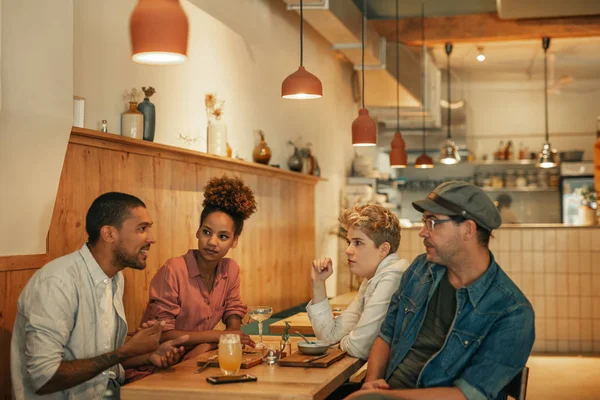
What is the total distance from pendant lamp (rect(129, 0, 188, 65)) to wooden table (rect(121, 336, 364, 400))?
1.14 meters

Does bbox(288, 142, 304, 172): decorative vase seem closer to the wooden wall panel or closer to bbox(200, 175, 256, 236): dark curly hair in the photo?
the wooden wall panel

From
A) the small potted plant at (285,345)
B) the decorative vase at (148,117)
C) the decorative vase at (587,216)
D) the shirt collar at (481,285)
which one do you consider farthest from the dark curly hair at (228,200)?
the decorative vase at (587,216)

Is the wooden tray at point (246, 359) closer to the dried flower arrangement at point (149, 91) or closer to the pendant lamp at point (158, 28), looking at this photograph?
the pendant lamp at point (158, 28)

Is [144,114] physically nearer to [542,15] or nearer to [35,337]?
[35,337]

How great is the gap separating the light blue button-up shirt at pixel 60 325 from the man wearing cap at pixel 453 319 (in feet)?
3.41

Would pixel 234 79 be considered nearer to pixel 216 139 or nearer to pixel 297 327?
pixel 216 139

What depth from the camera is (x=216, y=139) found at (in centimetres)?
570

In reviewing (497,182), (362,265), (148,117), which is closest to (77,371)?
(362,265)

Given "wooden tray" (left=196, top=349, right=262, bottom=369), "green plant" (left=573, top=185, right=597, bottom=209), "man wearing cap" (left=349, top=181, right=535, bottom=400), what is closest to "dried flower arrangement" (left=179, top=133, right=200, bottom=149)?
"wooden tray" (left=196, top=349, right=262, bottom=369)

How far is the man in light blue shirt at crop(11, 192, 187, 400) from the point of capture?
9.00ft

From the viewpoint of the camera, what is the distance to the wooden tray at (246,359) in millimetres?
2971

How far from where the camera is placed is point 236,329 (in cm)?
388

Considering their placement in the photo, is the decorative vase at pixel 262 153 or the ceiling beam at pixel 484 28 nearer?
the decorative vase at pixel 262 153

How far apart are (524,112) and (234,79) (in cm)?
798
